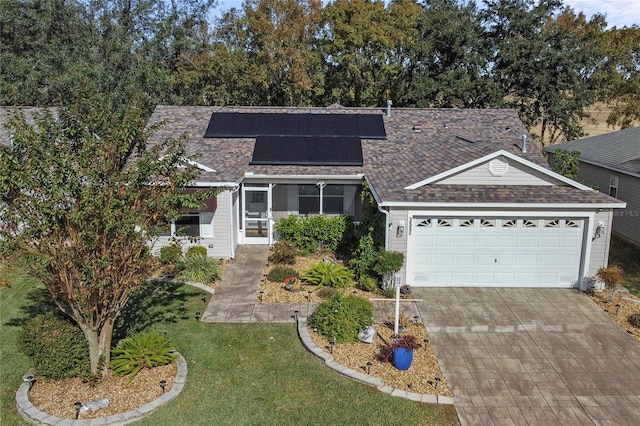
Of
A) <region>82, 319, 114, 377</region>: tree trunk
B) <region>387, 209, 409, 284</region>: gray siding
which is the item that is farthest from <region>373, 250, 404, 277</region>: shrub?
<region>82, 319, 114, 377</region>: tree trunk

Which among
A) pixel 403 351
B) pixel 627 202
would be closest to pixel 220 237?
pixel 403 351

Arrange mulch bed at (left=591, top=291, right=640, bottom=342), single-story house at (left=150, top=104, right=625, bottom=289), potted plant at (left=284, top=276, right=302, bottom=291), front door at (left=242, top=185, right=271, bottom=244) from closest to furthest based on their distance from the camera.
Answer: mulch bed at (left=591, top=291, right=640, bottom=342) → single-story house at (left=150, top=104, right=625, bottom=289) → potted plant at (left=284, top=276, right=302, bottom=291) → front door at (left=242, top=185, right=271, bottom=244)

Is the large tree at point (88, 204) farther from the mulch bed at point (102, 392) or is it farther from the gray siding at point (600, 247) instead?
the gray siding at point (600, 247)

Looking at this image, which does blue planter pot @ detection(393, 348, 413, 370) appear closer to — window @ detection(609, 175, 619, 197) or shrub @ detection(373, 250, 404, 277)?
shrub @ detection(373, 250, 404, 277)

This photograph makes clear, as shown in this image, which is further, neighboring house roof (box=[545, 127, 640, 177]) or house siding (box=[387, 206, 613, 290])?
neighboring house roof (box=[545, 127, 640, 177])

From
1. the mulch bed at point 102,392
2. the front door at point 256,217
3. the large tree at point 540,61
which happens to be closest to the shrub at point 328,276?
the front door at point 256,217

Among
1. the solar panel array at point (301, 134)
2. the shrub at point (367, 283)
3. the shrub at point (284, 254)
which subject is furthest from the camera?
the solar panel array at point (301, 134)

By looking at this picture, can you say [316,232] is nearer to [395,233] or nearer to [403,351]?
[395,233]
